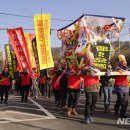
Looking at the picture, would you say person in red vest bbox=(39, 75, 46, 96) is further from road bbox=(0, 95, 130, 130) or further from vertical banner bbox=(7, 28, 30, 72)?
road bbox=(0, 95, 130, 130)

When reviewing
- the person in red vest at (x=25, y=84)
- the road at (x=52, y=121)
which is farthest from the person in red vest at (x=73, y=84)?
the person in red vest at (x=25, y=84)

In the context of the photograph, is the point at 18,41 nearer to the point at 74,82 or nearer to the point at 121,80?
the point at 74,82

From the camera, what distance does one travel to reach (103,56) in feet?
38.0

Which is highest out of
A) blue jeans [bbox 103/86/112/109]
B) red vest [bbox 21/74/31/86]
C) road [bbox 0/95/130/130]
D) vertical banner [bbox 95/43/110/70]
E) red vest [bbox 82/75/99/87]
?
vertical banner [bbox 95/43/110/70]

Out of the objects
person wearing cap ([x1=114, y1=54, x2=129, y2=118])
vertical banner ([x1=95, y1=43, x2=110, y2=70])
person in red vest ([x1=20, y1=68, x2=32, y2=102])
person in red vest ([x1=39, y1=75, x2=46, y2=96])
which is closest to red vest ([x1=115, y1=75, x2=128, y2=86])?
person wearing cap ([x1=114, y1=54, x2=129, y2=118])

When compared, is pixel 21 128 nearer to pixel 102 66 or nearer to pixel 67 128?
pixel 67 128

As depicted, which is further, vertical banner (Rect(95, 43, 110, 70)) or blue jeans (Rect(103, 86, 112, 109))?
blue jeans (Rect(103, 86, 112, 109))

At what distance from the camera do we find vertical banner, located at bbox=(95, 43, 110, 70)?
1143 centimetres

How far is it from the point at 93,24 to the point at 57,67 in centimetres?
267

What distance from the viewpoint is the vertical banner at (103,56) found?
11430mm

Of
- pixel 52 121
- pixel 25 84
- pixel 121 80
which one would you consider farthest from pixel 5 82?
pixel 121 80

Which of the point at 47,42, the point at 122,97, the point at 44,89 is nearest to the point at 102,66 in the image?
the point at 122,97

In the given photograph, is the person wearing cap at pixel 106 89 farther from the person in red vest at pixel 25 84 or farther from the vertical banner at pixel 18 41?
the vertical banner at pixel 18 41

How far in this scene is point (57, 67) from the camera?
1448 cm
